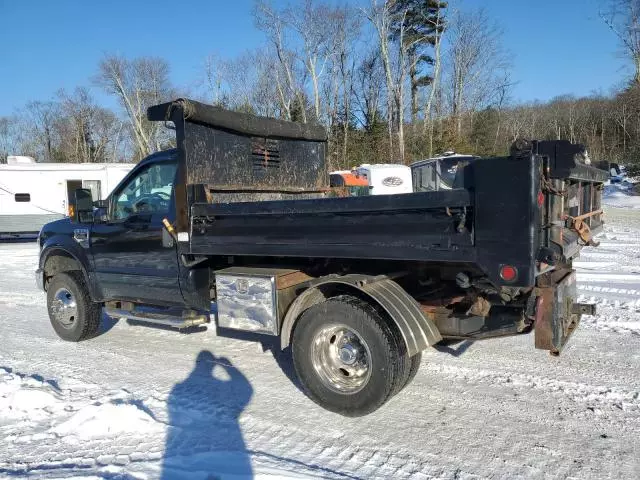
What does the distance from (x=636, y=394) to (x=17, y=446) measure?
468 centimetres

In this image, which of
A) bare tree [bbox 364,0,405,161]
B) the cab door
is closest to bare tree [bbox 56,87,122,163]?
bare tree [bbox 364,0,405,161]

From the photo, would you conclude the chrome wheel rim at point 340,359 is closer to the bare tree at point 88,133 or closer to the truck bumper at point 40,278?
the truck bumper at point 40,278

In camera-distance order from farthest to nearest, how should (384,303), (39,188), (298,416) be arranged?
(39,188)
(298,416)
(384,303)

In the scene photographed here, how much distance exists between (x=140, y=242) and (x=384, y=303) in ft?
9.56

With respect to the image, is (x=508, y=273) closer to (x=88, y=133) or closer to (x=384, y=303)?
(x=384, y=303)

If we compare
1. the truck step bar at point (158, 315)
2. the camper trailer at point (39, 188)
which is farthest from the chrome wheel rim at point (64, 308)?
the camper trailer at point (39, 188)

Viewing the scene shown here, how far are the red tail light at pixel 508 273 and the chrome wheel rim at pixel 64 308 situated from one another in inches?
203

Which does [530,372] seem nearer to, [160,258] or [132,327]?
[160,258]

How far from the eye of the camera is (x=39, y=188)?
63.6 ft

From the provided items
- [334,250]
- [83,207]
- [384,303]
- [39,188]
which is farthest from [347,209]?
[39,188]

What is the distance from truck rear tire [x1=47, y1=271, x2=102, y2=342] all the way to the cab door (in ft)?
1.32

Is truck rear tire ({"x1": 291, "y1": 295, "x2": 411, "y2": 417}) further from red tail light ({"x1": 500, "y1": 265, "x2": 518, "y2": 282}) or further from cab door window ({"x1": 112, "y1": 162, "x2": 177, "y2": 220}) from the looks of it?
cab door window ({"x1": 112, "y1": 162, "x2": 177, "y2": 220})

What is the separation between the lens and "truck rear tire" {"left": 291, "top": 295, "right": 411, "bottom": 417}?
3.82 meters

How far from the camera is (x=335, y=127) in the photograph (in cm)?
3716
